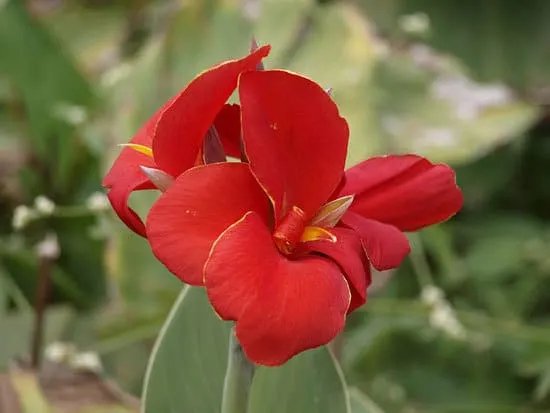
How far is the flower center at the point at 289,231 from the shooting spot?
27cm

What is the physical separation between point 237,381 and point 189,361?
11cm

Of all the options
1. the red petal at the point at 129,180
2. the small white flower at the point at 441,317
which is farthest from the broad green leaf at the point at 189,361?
the small white flower at the point at 441,317

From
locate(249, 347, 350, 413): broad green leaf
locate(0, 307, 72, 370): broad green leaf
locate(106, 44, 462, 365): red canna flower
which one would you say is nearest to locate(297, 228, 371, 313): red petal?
locate(106, 44, 462, 365): red canna flower

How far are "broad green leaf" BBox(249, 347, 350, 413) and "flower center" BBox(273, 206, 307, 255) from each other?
0.12 meters

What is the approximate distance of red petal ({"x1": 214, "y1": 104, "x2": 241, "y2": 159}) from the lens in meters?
0.28

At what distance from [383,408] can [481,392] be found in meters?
0.16

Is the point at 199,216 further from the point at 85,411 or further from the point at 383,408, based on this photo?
the point at 383,408

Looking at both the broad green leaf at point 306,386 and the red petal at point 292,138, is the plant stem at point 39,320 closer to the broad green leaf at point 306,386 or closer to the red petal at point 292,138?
the broad green leaf at point 306,386

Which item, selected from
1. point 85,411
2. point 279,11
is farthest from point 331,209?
point 279,11

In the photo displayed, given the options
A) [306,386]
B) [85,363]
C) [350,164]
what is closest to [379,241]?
[306,386]

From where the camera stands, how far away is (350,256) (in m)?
0.26

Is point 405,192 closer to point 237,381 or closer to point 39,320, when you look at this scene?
point 237,381

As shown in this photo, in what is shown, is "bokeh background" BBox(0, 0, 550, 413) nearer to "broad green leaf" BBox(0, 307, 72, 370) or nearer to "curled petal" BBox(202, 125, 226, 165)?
"broad green leaf" BBox(0, 307, 72, 370)

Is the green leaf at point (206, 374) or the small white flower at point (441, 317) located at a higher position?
the small white flower at point (441, 317)
